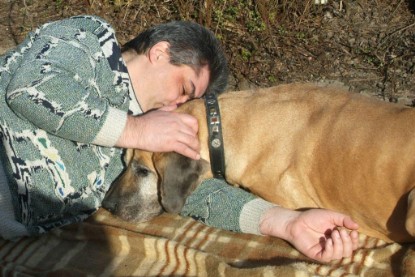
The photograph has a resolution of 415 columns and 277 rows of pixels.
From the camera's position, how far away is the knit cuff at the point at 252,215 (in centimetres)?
344

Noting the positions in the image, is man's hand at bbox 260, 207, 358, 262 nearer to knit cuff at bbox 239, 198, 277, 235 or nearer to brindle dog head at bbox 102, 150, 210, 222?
knit cuff at bbox 239, 198, 277, 235

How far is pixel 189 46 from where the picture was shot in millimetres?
3727

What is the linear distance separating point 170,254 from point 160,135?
641 millimetres

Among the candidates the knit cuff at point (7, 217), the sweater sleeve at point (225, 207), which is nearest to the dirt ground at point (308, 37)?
the sweater sleeve at point (225, 207)

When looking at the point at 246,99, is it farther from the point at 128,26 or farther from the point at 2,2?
the point at 2,2

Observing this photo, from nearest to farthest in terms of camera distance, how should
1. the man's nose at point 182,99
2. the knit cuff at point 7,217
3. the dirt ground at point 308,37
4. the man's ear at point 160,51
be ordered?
the knit cuff at point 7,217 < the man's ear at point 160,51 < the man's nose at point 182,99 < the dirt ground at point 308,37

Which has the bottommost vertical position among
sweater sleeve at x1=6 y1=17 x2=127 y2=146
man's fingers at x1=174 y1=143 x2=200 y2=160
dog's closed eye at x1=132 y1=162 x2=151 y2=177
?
dog's closed eye at x1=132 y1=162 x2=151 y2=177

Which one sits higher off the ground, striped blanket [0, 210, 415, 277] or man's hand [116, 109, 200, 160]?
man's hand [116, 109, 200, 160]

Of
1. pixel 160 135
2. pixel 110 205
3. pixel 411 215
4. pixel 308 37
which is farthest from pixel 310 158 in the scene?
pixel 308 37

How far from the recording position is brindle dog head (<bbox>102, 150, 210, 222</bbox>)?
331 centimetres

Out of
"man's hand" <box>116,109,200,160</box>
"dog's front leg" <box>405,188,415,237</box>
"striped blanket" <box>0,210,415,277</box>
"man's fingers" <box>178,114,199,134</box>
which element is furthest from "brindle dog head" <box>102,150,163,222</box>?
"dog's front leg" <box>405,188,415,237</box>

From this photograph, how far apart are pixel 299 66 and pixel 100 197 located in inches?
101

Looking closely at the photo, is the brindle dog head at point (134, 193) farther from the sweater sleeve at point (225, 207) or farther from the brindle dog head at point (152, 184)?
the sweater sleeve at point (225, 207)

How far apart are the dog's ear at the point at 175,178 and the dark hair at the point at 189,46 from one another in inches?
26.3
